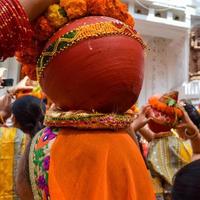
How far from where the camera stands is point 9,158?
2025mm

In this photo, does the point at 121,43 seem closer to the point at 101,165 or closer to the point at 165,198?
the point at 101,165

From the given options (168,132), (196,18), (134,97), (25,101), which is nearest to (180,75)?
(196,18)

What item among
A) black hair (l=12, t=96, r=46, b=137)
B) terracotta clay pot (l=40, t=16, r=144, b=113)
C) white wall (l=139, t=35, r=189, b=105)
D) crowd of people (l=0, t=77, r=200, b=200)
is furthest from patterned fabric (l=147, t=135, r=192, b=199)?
white wall (l=139, t=35, r=189, b=105)

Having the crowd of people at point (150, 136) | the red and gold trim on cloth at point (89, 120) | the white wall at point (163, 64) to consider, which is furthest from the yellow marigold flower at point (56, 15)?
the white wall at point (163, 64)

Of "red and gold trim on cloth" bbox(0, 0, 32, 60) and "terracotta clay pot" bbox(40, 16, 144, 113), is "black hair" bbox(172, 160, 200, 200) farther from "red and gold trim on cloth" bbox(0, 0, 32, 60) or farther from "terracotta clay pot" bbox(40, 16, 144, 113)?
"red and gold trim on cloth" bbox(0, 0, 32, 60)

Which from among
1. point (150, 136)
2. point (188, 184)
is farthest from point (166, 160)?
point (188, 184)

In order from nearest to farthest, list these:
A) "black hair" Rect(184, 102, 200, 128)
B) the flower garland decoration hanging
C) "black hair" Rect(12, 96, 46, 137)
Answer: the flower garland decoration hanging < "black hair" Rect(12, 96, 46, 137) < "black hair" Rect(184, 102, 200, 128)

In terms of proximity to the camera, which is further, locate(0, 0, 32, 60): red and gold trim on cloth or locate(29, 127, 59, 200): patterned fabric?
locate(29, 127, 59, 200): patterned fabric

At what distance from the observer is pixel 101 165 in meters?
0.96

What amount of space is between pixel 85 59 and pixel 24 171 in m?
0.39

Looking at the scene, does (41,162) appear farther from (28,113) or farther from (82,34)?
(28,113)

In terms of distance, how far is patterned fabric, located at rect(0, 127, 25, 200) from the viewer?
2.00 metres

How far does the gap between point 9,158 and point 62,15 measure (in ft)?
3.87

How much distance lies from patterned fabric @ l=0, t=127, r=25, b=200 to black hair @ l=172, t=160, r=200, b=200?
1.18m
